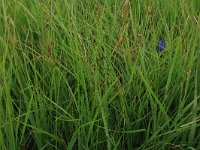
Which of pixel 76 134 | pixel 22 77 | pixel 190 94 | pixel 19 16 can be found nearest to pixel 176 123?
pixel 190 94

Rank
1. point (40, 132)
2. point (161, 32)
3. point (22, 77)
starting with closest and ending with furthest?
point (40, 132) < point (22, 77) < point (161, 32)

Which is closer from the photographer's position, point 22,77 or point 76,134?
point 76,134

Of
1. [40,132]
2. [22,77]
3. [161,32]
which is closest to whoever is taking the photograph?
[40,132]

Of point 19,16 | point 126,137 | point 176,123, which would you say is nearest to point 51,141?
point 126,137

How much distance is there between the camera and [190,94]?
2.93 ft

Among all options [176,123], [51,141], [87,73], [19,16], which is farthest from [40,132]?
[19,16]

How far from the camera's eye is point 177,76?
90cm

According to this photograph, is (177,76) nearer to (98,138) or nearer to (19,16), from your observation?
(98,138)

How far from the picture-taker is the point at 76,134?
78 cm

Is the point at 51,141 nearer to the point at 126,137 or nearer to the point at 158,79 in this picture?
the point at 126,137

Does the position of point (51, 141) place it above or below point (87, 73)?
below

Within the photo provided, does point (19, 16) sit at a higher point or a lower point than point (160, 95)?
higher

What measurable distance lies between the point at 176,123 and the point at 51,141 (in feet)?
0.92

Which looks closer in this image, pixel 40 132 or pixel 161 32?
pixel 40 132
